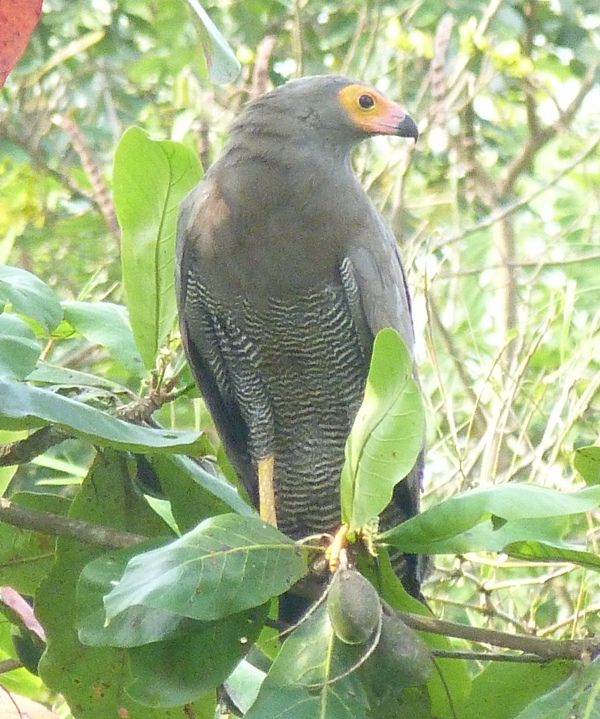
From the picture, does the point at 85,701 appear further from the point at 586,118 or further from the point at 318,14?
the point at 586,118

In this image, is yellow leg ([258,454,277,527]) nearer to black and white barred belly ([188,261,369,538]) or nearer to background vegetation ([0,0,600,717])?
black and white barred belly ([188,261,369,538])

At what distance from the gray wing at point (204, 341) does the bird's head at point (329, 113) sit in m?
0.21

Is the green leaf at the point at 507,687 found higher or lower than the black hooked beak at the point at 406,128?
lower

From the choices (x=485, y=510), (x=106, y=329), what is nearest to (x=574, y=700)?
(x=485, y=510)

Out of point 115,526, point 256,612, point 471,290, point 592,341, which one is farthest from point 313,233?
point 471,290

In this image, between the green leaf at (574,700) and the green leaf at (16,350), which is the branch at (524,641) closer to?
the green leaf at (574,700)

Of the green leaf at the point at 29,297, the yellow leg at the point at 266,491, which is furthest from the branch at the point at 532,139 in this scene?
the green leaf at the point at 29,297

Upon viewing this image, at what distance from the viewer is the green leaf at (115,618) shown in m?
1.18

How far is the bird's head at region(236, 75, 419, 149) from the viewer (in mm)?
2234

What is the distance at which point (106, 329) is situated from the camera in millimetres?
1736

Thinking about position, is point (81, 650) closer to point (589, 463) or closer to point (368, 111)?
point (589, 463)

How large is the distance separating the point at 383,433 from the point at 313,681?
278 millimetres

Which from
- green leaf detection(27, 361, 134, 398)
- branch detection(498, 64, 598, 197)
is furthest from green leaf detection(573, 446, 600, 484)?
branch detection(498, 64, 598, 197)

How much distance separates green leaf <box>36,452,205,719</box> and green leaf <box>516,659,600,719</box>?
1.64 feet
